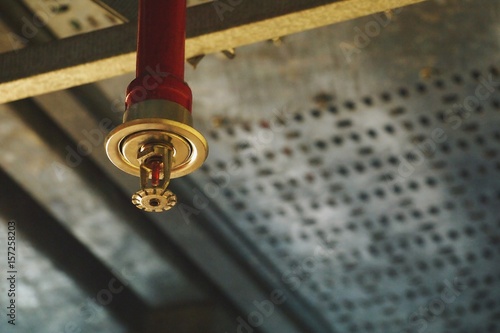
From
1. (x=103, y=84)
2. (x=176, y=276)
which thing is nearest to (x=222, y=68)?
(x=103, y=84)

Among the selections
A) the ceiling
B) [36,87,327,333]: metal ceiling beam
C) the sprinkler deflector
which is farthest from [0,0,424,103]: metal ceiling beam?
[36,87,327,333]: metal ceiling beam

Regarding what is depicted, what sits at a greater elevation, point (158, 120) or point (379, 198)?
point (379, 198)

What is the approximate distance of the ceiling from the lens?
4.26 metres

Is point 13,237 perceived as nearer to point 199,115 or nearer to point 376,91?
point 199,115

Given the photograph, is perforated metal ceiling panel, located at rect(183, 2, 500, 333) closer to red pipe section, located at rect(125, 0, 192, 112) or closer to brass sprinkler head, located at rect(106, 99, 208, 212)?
red pipe section, located at rect(125, 0, 192, 112)

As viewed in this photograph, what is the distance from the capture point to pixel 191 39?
321 cm

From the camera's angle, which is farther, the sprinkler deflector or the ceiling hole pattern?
the ceiling hole pattern

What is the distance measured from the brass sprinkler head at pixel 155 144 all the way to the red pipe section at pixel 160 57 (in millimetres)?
51

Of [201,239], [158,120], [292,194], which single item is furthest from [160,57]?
[201,239]

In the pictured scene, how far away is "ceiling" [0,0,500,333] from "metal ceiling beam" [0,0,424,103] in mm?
634

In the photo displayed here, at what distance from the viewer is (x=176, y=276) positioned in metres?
5.30

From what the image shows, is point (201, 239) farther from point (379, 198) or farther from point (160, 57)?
point (160, 57)

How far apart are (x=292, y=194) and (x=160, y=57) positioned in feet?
→ 9.40

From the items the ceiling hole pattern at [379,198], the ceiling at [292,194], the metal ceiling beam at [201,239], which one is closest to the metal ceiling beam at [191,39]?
the ceiling at [292,194]
